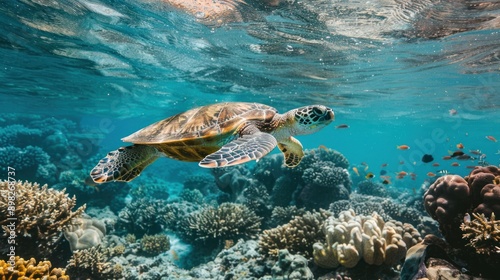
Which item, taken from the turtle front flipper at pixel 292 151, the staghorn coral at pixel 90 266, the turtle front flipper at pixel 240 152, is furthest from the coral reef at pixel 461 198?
the staghorn coral at pixel 90 266

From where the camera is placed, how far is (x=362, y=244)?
4.11 m

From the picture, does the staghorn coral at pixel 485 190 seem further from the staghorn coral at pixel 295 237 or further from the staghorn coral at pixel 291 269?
the staghorn coral at pixel 295 237

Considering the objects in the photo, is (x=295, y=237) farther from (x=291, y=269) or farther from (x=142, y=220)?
(x=142, y=220)

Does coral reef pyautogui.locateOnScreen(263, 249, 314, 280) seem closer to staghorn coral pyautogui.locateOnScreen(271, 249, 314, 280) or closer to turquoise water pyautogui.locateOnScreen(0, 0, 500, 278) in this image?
staghorn coral pyautogui.locateOnScreen(271, 249, 314, 280)

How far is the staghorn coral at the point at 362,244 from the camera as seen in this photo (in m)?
4.05

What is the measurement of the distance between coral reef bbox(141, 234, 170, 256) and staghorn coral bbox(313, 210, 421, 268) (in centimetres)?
497

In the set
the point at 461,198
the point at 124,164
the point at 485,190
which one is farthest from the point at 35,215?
the point at 485,190

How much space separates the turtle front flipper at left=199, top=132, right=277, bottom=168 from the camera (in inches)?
118

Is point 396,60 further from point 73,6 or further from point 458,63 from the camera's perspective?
point 73,6

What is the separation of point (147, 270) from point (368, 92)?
19.0 meters

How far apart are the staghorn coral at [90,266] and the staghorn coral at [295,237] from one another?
3095 millimetres

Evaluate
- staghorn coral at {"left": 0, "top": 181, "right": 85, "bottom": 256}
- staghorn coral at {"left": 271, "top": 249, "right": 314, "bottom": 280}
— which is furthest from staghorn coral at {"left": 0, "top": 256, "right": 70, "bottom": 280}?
staghorn coral at {"left": 271, "top": 249, "right": 314, "bottom": 280}

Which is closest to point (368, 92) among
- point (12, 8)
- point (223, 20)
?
point (223, 20)

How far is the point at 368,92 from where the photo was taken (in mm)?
20094
